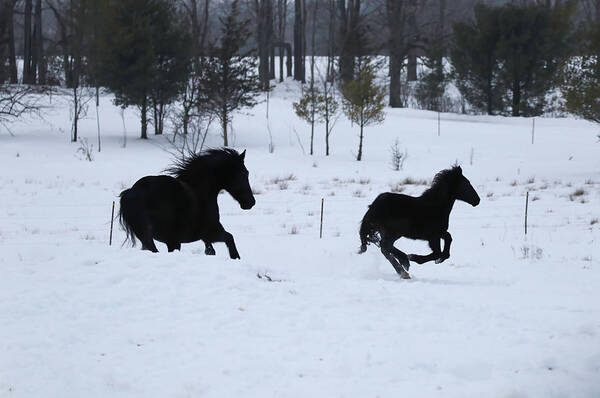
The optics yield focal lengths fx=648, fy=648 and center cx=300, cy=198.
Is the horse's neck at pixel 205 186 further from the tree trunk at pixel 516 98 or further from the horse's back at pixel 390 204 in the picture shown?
the tree trunk at pixel 516 98

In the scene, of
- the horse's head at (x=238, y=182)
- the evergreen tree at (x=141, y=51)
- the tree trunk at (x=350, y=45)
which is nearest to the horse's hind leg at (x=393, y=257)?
the horse's head at (x=238, y=182)

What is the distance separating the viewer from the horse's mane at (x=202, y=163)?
9.40 m

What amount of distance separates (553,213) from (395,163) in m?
13.7

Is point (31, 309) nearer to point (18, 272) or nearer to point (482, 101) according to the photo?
point (18, 272)

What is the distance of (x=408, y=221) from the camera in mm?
9508

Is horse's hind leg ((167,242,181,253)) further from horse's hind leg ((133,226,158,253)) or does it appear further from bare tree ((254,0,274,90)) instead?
bare tree ((254,0,274,90))

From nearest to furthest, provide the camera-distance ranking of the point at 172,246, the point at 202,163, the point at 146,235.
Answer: the point at 146,235
the point at 172,246
the point at 202,163

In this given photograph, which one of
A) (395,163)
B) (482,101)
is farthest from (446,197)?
(482,101)

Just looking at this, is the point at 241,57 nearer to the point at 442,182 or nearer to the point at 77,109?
the point at 77,109

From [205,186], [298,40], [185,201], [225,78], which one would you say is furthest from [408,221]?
[298,40]

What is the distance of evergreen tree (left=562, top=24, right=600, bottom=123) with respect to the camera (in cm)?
2580

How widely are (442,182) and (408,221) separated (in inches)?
34.7

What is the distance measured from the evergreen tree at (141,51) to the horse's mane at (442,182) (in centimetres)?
2987

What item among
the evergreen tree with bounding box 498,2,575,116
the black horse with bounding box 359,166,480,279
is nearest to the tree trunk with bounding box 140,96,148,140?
the evergreen tree with bounding box 498,2,575,116
